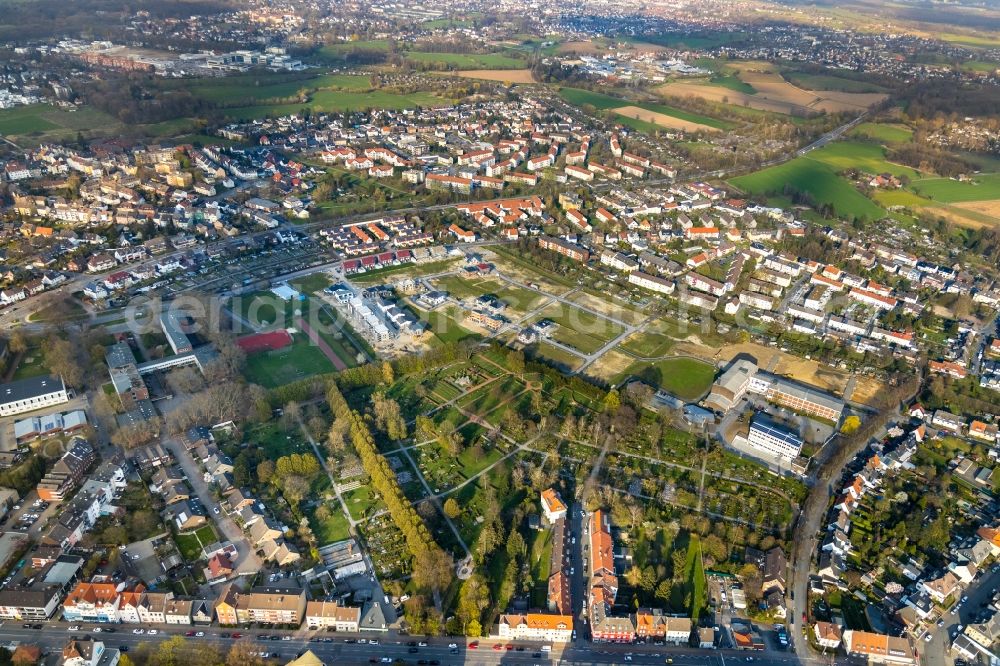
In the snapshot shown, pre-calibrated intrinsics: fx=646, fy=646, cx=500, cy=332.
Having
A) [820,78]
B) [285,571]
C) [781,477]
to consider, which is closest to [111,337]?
[285,571]

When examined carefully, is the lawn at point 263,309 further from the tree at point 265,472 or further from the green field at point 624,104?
the green field at point 624,104

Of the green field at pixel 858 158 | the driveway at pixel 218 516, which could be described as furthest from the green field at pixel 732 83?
the driveway at pixel 218 516

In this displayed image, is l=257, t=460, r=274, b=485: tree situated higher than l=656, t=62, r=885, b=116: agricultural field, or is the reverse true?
l=656, t=62, r=885, b=116: agricultural field

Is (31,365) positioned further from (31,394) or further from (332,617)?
(332,617)

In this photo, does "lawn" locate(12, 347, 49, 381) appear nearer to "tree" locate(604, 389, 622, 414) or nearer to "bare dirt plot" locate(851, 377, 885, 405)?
"tree" locate(604, 389, 622, 414)

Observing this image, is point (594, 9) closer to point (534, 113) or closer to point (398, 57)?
point (398, 57)

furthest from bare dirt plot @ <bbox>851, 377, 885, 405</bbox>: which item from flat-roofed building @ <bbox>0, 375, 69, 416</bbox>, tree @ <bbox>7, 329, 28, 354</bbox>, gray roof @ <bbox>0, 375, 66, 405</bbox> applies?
tree @ <bbox>7, 329, 28, 354</bbox>

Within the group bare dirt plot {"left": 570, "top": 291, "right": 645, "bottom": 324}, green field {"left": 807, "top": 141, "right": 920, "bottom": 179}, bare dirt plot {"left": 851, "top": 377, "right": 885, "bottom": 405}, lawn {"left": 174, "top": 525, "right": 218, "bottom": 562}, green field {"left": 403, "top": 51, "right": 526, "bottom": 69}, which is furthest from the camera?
green field {"left": 403, "top": 51, "right": 526, "bottom": 69}
